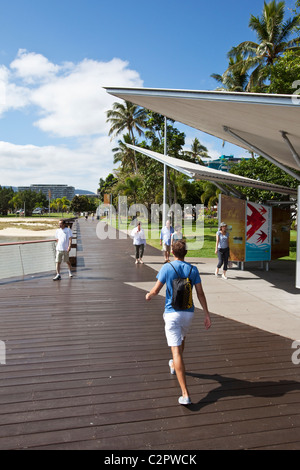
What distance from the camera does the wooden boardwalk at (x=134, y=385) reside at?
325 cm

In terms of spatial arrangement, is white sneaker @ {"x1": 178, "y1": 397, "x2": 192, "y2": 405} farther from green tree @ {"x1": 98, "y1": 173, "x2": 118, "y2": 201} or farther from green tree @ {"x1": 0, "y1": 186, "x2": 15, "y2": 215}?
green tree @ {"x1": 0, "y1": 186, "x2": 15, "y2": 215}

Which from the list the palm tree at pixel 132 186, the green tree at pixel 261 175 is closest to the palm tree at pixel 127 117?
the palm tree at pixel 132 186

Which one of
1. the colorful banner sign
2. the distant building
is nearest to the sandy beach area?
the distant building

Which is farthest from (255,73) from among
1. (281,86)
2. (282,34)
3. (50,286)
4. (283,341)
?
(283,341)

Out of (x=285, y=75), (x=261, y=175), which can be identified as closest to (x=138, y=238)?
(x=261, y=175)

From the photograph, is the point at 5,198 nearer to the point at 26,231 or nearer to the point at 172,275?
the point at 26,231

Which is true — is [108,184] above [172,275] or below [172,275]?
above

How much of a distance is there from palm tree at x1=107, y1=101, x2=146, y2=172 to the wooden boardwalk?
47257 mm

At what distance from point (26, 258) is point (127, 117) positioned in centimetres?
4338

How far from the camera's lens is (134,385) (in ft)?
13.9

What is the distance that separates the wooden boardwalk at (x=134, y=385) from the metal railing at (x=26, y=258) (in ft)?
12.8

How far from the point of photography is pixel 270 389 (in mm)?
4152

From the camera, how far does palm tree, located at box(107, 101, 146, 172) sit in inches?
2018
